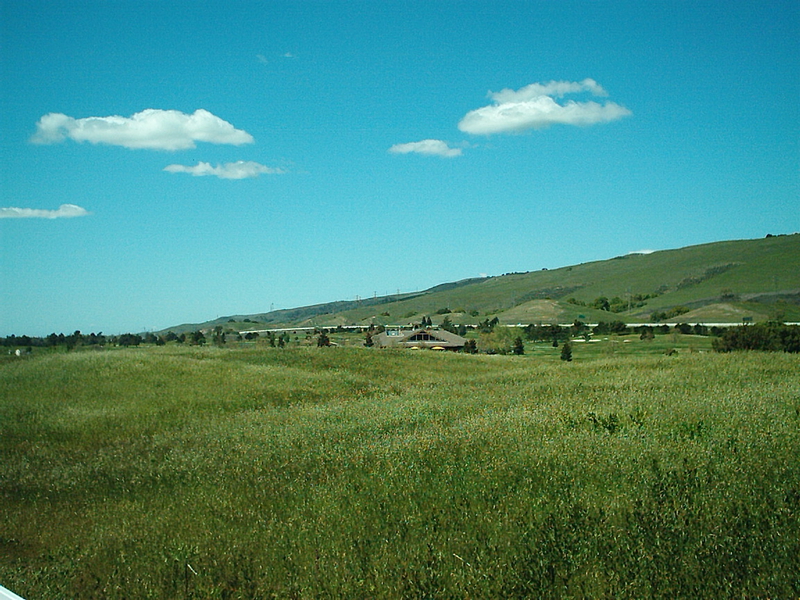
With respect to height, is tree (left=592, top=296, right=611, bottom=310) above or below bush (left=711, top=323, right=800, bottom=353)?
above

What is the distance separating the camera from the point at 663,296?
451ft

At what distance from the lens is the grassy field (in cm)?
556

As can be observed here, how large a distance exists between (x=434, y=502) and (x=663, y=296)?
142 meters

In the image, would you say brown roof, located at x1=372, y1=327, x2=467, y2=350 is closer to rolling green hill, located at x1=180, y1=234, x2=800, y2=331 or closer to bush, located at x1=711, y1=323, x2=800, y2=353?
rolling green hill, located at x1=180, y1=234, x2=800, y2=331

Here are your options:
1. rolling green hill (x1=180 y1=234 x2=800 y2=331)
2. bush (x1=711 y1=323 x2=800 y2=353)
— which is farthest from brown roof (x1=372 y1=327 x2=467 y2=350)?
bush (x1=711 y1=323 x2=800 y2=353)

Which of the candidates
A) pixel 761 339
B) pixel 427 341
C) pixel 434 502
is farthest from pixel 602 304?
pixel 434 502

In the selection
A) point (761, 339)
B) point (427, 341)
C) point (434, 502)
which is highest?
point (434, 502)

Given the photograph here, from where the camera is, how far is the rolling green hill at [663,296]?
97812 mm

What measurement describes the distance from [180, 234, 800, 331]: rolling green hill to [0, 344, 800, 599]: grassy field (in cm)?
7172

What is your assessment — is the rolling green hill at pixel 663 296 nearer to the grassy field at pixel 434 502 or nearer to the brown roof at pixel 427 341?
the brown roof at pixel 427 341

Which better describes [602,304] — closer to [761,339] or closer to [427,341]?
[427,341]

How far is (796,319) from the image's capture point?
70.8m

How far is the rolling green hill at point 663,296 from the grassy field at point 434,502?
71716mm

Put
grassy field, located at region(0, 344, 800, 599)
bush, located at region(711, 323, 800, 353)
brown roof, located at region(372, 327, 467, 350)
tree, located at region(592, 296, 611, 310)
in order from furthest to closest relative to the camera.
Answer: tree, located at region(592, 296, 611, 310) < brown roof, located at region(372, 327, 467, 350) < bush, located at region(711, 323, 800, 353) < grassy field, located at region(0, 344, 800, 599)
